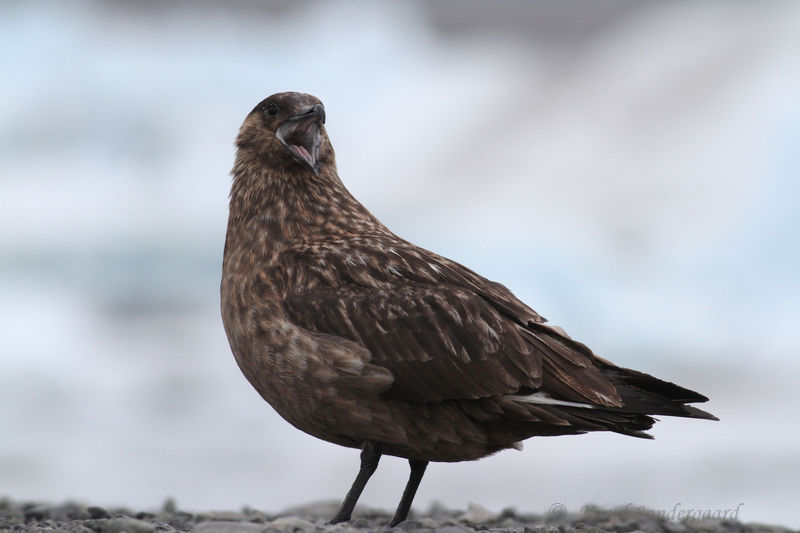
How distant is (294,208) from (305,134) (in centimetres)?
68

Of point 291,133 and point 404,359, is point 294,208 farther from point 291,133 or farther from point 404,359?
point 404,359

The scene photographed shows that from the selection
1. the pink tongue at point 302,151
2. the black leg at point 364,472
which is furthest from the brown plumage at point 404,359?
the pink tongue at point 302,151

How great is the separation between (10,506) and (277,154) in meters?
4.49

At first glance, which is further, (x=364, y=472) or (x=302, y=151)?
(x=302, y=151)

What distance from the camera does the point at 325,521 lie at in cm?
807

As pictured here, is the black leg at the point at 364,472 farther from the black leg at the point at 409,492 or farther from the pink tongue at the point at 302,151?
the pink tongue at the point at 302,151

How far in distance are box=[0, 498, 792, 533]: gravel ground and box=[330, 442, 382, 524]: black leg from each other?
170 mm

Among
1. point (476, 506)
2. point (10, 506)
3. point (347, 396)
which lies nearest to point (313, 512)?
point (476, 506)

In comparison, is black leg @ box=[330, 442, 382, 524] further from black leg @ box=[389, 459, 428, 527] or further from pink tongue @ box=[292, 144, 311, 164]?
pink tongue @ box=[292, 144, 311, 164]

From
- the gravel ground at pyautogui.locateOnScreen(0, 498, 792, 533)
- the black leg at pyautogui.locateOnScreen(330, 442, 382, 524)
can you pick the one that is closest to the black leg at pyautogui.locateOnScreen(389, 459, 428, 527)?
the gravel ground at pyautogui.locateOnScreen(0, 498, 792, 533)

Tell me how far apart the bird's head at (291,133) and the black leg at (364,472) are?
7.45 ft

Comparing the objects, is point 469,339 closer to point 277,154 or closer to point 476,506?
point 277,154

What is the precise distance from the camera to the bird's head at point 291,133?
7684 millimetres

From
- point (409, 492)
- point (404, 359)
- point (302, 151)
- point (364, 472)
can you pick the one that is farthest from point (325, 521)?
point (302, 151)
